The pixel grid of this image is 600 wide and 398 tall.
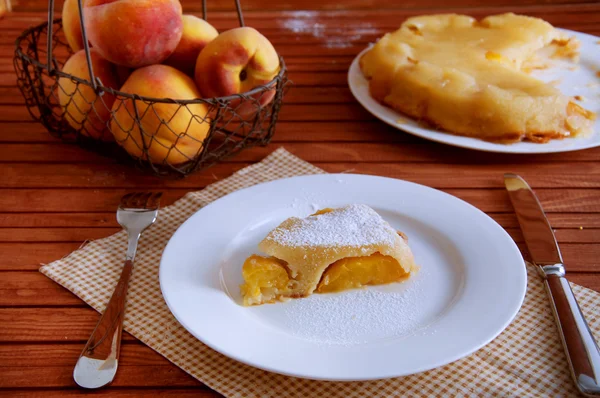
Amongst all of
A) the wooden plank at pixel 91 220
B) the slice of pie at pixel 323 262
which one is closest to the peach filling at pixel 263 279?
the slice of pie at pixel 323 262

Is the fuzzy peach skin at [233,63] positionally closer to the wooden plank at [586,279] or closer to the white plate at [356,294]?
the white plate at [356,294]

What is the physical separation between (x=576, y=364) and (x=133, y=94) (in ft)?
2.48

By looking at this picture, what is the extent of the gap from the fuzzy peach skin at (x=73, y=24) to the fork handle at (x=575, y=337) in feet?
3.02

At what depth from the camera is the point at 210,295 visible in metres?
0.80

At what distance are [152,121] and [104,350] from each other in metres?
0.44

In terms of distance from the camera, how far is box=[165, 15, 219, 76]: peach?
1173mm

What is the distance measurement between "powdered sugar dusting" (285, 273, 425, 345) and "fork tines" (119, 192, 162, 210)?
1.18ft

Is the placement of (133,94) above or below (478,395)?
above

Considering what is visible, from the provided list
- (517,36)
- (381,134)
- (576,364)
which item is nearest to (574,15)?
(517,36)

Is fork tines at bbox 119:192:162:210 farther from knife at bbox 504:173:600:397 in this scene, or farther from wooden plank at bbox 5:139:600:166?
knife at bbox 504:173:600:397

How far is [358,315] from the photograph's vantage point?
2.58 feet

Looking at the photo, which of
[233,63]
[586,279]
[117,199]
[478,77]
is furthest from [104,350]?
[478,77]

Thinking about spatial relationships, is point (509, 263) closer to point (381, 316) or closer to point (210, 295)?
point (381, 316)

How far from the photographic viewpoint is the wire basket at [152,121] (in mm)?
1065
